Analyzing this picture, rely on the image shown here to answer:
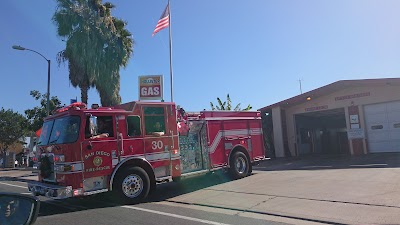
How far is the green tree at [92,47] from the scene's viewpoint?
23469mm

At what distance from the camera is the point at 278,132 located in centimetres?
2539

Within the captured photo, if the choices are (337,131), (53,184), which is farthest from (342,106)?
(53,184)

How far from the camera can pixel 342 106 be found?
74.5 ft

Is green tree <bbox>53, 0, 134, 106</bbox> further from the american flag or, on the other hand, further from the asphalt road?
the asphalt road

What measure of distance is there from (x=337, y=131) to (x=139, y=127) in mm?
23264

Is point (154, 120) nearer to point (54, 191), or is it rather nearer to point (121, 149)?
point (121, 149)

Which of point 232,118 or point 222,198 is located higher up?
point 232,118

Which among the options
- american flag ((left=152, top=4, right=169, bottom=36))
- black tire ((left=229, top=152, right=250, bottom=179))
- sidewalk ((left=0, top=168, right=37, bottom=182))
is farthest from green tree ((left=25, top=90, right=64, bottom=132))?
black tire ((left=229, top=152, right=250, bottom=179))

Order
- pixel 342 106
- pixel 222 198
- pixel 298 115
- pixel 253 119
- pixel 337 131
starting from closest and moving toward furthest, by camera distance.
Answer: pixel 222 198
pixel 253 119
pixel 342 106
pixel 298 115
pixel 337 131

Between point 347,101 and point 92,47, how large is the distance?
15585 mm

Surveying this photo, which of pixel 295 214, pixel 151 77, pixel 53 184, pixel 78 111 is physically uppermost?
pixel 151 77

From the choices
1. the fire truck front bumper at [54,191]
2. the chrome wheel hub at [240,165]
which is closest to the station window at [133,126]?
the fire truck front bumper at [54,191]

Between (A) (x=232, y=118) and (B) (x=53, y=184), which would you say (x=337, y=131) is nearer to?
(A) (x=232, y=118)

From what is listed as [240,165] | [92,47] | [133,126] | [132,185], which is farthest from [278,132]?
[132,185]
